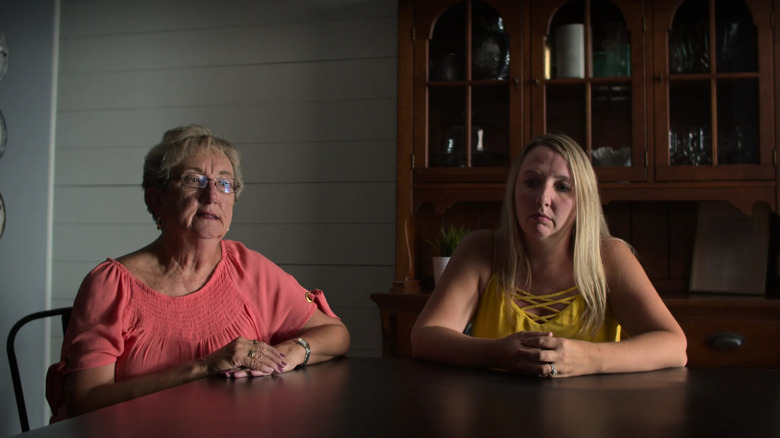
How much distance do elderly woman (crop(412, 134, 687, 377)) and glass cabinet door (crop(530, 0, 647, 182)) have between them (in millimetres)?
785

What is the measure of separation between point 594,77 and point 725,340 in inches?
40.6

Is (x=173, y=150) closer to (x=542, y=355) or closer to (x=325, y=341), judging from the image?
(x=325, y=341)

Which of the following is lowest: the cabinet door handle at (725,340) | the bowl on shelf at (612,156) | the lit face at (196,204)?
the cabinet door handle at (725,340)

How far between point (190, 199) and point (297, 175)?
1.29 m

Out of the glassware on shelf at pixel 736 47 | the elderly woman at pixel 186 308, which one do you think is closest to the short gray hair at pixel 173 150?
the elderly woman at pixel 186 308

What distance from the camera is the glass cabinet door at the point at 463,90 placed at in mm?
2432

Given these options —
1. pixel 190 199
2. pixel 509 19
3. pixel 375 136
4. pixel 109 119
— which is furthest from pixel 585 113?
pixel 109 119

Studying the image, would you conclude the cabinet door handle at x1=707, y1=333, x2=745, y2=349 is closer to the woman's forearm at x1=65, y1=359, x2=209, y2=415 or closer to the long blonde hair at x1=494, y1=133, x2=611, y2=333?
the long blonde hair at x1=494, y1=133, x2=611, y2=333

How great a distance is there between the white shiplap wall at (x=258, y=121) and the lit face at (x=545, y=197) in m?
1.16

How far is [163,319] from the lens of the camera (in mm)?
1439

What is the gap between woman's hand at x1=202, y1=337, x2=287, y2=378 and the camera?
1237 millimetres

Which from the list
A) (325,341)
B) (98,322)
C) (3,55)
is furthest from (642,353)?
(3,55)

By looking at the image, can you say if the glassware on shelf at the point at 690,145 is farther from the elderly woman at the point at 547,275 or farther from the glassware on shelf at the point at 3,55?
the glassware on shelf at the point at 3,55

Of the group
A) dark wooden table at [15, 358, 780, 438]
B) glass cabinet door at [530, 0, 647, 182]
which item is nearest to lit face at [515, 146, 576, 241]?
dark wooden table at [15, 358, 780, 438]
